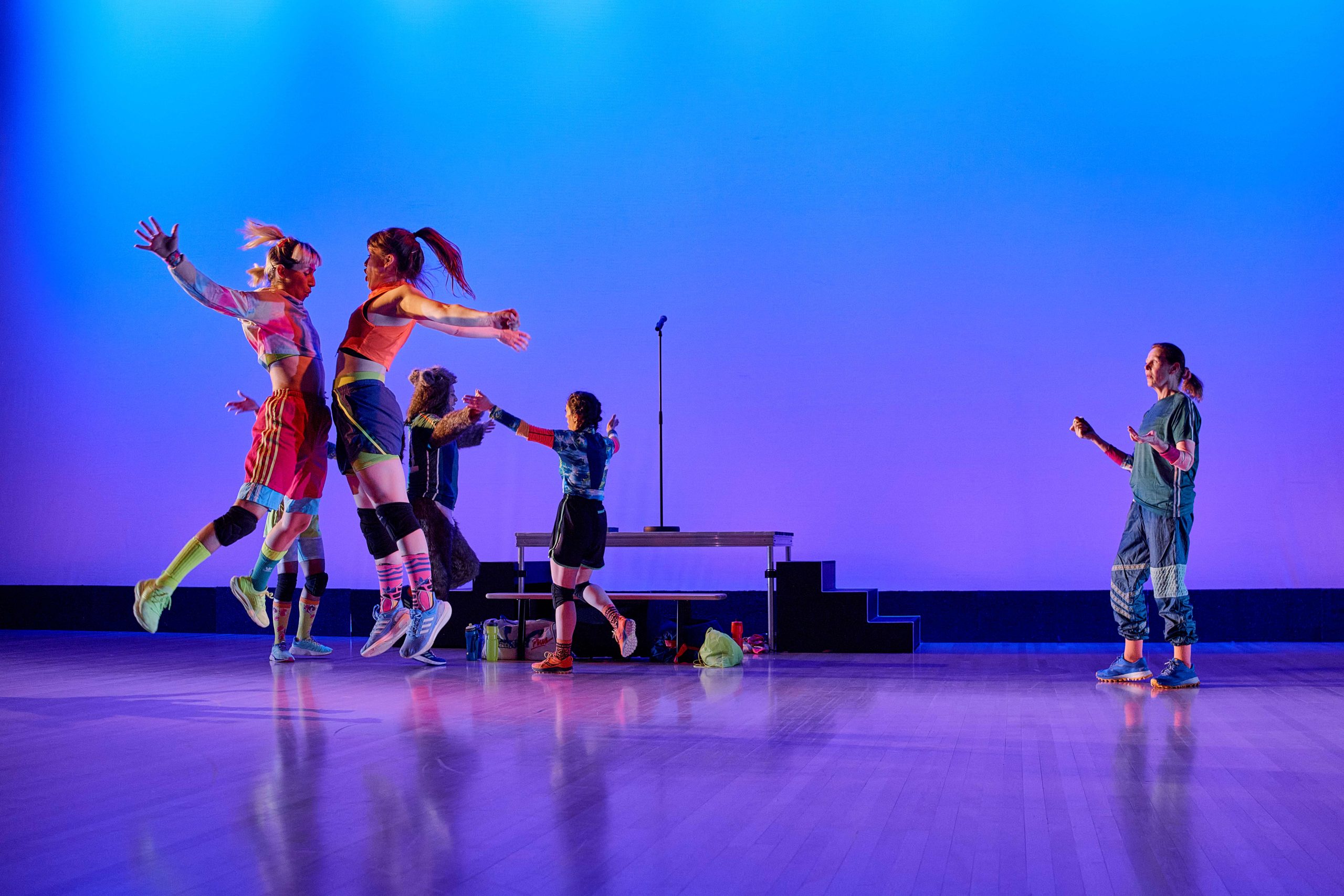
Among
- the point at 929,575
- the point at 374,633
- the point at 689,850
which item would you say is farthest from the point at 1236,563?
the point at 689,850

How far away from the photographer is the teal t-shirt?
4625mm

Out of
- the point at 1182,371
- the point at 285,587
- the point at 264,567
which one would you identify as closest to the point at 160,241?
the point at 264,567

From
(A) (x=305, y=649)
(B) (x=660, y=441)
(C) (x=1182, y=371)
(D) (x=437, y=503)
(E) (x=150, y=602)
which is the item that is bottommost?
(A) (x=305, y=649)

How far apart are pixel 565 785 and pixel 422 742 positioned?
0.82m

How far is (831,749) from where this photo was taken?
10.4 feet

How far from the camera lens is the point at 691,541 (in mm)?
6344

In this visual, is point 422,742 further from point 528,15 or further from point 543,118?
point 528,15

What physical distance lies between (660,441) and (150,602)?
3558mm

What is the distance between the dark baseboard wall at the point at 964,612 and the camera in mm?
6543

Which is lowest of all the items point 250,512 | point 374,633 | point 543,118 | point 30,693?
point 30,693

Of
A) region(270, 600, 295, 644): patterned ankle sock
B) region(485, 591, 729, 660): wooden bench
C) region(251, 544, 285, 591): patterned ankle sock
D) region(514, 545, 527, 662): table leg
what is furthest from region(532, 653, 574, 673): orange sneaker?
region(270, 600, 295, 644): patterned ankle sock

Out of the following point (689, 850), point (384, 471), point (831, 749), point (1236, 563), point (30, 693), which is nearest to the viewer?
point (689, 850)

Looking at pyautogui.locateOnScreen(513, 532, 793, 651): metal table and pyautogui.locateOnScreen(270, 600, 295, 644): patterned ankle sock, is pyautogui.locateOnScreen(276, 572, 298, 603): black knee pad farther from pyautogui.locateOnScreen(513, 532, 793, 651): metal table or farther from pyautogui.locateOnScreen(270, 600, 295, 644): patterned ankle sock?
pyautogui.locateOnScreen(513, 532, 793, 651): metal table

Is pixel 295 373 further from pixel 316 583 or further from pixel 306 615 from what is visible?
pixel 306 615
